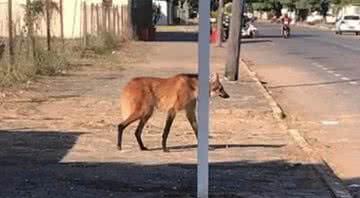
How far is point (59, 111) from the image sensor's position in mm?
15641

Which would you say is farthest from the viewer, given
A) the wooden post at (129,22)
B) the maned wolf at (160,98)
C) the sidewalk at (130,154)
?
the wooden post at (129,22)

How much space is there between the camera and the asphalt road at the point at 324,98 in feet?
39.7

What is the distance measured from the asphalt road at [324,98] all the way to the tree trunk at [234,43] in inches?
37.6

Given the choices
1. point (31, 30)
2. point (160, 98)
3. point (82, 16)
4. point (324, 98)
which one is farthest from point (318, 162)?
point (82, 16)

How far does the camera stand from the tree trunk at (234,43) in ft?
77.0

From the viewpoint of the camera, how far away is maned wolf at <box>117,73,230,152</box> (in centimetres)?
1109

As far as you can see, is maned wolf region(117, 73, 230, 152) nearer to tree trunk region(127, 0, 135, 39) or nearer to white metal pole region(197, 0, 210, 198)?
white metal pole region(197, 0, 210, 198)

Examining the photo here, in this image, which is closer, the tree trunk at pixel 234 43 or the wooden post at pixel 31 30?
the wooden post at pixel 31 30

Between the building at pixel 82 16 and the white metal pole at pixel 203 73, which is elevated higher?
the white metal pole at pixel 203 73

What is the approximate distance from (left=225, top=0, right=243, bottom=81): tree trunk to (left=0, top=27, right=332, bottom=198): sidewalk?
4.21 m

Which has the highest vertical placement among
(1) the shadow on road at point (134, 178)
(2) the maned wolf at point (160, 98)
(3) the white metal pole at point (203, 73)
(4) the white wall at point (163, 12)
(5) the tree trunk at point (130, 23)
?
(3) the white metal pole at point (203, 73)

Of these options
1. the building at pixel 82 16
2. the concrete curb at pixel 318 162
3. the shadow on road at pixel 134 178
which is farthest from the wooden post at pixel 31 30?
the building at pixel 82 16

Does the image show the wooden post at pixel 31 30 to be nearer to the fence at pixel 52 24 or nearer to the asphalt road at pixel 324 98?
the fence at pixel 52 24

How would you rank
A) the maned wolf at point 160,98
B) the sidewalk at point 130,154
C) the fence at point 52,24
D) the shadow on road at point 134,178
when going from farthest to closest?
the fence at point 52,24 < the maned wolf at point 160,98 < the sidewalk at point 130,154 < the shadow on road at point 134,178
